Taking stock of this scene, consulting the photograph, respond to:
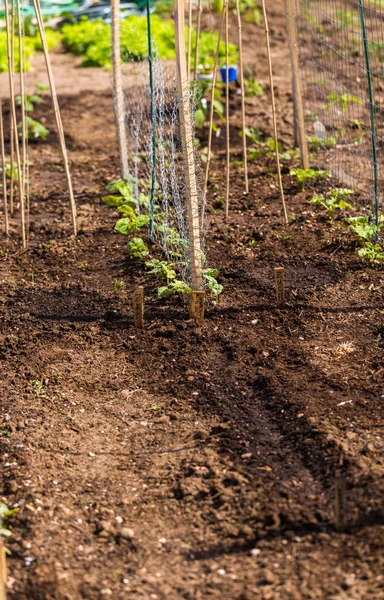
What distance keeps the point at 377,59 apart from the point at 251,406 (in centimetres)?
664

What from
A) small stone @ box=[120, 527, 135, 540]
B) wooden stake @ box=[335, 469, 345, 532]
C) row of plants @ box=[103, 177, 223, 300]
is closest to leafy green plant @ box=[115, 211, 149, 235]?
row of plants @ box=[103, 177, 223, 300]

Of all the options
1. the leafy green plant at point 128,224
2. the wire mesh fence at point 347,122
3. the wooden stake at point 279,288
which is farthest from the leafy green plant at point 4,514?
the wire mesh fence at point 347,122

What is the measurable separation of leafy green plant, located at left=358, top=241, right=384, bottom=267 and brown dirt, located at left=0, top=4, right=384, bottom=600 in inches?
3.5

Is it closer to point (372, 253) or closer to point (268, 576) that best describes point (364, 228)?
point (372, 253)

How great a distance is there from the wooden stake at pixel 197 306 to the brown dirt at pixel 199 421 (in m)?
0.09

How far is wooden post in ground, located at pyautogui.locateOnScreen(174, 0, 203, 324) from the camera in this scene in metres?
4.50

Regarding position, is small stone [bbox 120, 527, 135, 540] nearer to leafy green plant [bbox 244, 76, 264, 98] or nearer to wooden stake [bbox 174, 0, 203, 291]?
wooden stake [bbox 174, 0, 203, 291]

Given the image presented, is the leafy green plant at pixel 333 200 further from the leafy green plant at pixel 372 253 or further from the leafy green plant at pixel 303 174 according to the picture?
the leafy green plant at pixel 372 253

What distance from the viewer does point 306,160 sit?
22.8 ft

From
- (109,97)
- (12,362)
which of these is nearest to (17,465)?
(12,362)

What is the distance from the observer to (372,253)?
5.46m

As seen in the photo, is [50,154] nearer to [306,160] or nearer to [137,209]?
[137,209]

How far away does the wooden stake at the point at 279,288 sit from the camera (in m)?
4.94

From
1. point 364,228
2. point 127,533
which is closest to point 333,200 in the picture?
point 364,228
